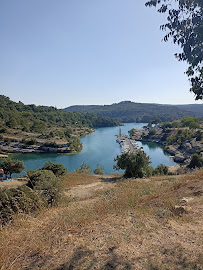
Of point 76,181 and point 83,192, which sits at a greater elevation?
point 83,192

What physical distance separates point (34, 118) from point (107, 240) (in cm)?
10683

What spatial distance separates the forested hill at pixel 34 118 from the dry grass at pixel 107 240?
79728 mm

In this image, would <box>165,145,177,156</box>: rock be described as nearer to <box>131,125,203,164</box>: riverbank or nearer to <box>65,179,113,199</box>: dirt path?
<box>131,125,203,164</box>: riverbank

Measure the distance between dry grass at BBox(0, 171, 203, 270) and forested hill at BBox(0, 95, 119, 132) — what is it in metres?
79.7

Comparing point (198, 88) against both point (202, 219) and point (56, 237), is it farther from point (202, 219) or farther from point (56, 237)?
point (56, 237)

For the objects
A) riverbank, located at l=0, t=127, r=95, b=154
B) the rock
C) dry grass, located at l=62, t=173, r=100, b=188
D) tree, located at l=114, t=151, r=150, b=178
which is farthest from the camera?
riverbank, located at l=0, t=127, r=95, b=154

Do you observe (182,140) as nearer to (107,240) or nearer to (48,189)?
(48,189)

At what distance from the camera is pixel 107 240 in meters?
2.54

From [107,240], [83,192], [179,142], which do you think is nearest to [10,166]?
[83,192]

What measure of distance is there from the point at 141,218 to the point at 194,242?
903 mm

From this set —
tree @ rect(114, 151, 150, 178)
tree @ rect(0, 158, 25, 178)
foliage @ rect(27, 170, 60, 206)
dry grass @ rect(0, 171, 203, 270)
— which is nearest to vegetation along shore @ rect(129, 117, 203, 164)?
tree @ rect(114, 151, 150, 178)

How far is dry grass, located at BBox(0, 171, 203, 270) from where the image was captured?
2.10m

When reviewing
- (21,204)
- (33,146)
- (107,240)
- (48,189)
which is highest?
(107,240)

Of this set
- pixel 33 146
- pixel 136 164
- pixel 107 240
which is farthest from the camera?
pixel 33 146
